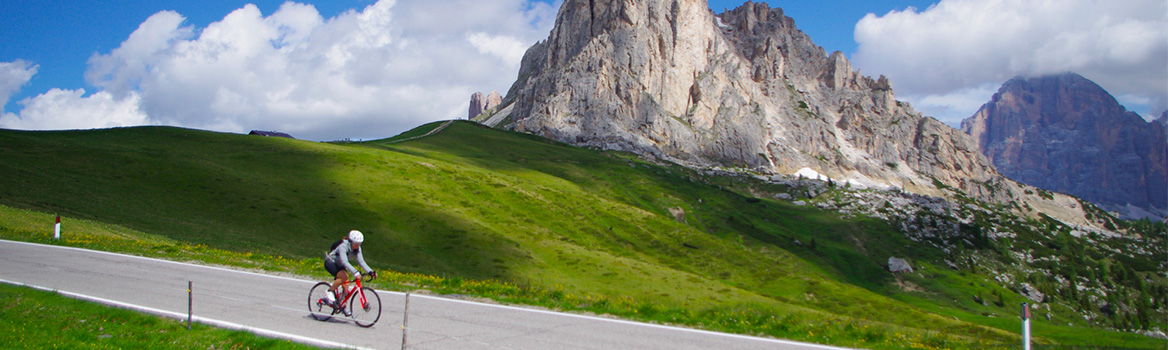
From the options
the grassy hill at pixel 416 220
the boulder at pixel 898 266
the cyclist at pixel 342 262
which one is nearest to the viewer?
the cyclist at pixel 342 262

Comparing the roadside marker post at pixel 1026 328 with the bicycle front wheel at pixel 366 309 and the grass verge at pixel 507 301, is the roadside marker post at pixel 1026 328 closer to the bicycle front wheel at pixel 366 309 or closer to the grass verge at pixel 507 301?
the grass verge at pixel 507 301

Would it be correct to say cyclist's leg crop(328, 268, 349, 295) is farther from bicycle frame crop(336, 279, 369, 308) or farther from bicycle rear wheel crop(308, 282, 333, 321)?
bicycle rear wheel crop(308, 282, 333, 321)

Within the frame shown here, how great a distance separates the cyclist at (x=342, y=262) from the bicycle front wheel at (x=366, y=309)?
0.61m

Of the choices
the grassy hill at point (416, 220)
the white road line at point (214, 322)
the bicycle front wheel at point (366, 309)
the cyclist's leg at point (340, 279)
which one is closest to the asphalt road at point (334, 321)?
the white road line at point (214, 322)

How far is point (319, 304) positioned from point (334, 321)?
799 mm

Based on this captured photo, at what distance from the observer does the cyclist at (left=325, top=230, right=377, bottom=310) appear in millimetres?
19703

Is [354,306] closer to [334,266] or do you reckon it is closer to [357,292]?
[357,292]

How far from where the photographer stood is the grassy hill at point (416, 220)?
2302 inches

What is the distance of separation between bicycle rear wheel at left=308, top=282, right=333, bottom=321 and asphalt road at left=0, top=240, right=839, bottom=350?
320mm

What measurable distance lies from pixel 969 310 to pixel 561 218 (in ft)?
339

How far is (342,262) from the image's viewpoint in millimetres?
19969

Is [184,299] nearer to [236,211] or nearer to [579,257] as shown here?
[236,211]

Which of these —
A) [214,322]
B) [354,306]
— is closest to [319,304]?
[354,306]

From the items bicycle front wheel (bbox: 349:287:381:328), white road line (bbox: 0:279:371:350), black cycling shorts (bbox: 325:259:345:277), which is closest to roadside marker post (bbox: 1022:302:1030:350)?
white road line (bbox: 0:279:371:350)
